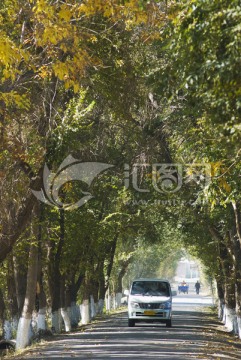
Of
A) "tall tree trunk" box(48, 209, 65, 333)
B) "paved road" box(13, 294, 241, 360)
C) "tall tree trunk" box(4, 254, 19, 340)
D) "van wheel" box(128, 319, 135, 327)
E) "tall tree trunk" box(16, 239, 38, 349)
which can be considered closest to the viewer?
"paved road" box(13, 294, 241, 360)

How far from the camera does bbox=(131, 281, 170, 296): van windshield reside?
3762 cm

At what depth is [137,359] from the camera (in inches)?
808

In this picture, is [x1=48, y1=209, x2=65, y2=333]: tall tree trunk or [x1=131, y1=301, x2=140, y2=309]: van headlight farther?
[x1=48, y1=209, x2=65, y2=333]: tall tree trunk

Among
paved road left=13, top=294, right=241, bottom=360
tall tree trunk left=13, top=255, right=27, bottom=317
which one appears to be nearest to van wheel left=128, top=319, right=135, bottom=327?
tall tree trunk left=13, top=255, right=27, bottom=317

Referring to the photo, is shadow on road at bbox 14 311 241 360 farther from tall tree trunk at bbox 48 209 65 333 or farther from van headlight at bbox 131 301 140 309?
tall tree trunk at bbox 48 209 65 333

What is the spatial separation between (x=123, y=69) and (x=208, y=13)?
8.99 m

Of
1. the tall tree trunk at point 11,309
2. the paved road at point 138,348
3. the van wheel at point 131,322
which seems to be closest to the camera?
the paved road at point 138,348

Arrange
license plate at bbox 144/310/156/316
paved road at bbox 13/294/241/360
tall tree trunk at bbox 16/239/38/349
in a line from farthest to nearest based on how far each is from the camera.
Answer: license plate at bbox 144/310/156/316 < tall tree trunk at bbox 16/239/38/349 < paved road at bbox 13/294/241/360

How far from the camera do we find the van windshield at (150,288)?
37.6 meters

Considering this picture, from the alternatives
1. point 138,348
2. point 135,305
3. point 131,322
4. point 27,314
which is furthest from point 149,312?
point 138,348

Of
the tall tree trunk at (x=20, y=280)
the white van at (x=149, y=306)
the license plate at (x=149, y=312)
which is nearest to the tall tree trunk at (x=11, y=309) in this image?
the tall tree trunk at (x=20, y=280)

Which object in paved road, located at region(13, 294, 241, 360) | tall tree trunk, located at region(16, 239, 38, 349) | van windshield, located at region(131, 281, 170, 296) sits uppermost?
van windshield, located at region(131, 281, 170, 296)

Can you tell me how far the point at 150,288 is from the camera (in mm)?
37969

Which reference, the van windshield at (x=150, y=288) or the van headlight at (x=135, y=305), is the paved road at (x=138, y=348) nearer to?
the van headlight at (x=135, y=305)
